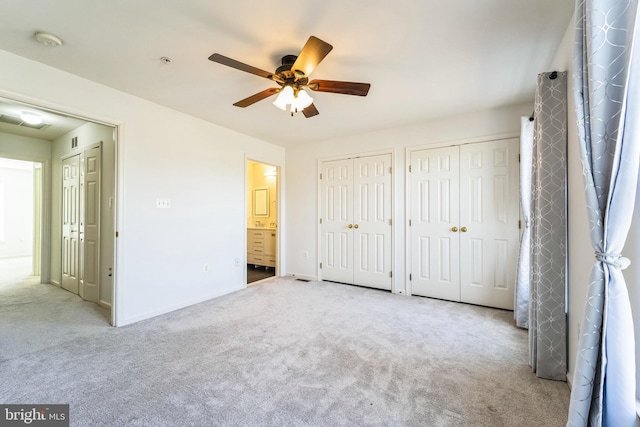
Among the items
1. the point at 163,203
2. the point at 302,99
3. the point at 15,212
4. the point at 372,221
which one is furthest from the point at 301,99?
the point at 15,212

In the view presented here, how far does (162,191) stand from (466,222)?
147 inches

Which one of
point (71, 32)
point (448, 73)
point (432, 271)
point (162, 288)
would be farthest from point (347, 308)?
point (71, 32)

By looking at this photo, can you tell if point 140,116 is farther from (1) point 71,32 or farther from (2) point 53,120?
(2) point 53,120

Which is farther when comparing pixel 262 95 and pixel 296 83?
pixel 262 95

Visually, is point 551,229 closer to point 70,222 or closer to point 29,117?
point 29,117

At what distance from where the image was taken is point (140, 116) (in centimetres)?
294

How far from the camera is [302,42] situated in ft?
6.48

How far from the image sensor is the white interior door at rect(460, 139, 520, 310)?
3189 millimetres

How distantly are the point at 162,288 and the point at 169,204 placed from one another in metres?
0.98

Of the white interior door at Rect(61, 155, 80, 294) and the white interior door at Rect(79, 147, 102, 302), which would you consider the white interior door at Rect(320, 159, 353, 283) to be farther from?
the white interior door at Rect(61, 155, 80, 294)

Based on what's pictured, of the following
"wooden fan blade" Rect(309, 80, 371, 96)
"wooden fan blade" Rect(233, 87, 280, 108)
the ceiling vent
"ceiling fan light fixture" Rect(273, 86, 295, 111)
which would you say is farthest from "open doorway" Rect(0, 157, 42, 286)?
"wooden fan blade" Rect(309, 80, 371, 96)

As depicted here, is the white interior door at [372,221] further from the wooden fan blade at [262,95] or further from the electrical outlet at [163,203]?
the electrical outlet at [163,203]

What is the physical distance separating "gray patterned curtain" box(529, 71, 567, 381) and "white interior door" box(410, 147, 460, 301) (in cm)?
164

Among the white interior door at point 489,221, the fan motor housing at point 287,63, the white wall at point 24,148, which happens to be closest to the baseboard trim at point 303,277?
the white interior door at point 489,221
